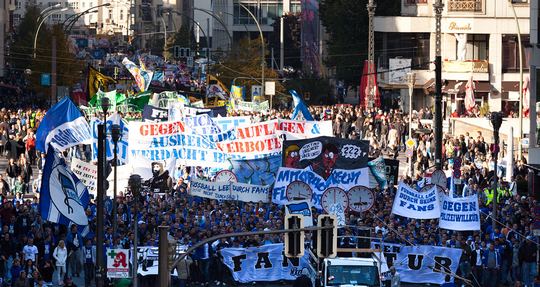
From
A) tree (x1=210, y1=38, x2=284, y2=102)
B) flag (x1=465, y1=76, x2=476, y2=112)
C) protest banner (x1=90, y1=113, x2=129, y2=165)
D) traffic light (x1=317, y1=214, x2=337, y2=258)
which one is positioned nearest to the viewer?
traffic light (x1=317, y1=214, x2=337, y2=258)

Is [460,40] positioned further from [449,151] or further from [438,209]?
[438,209]

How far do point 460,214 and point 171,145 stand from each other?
1066 cm

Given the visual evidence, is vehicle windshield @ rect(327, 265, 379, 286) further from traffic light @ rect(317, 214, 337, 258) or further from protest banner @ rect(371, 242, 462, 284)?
traffic light @ rect(317, 214, 337, 258)

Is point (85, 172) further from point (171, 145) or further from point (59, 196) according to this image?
point (59, 196)

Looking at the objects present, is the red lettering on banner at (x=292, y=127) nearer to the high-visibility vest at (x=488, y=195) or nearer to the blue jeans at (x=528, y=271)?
the high-visibility vest at (x=488, y=195)

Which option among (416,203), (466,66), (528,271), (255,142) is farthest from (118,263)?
(466,66)

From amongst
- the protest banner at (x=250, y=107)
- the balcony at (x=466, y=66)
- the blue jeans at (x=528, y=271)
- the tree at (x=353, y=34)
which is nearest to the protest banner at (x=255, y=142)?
the blue jeans at (x=528, y=271)

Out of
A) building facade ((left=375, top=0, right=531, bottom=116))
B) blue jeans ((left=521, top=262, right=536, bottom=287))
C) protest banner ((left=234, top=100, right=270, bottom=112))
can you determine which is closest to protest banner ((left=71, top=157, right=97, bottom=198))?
blue jeans ((left=521, top=262, right=536, bottom=287))

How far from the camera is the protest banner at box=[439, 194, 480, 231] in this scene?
3503cm

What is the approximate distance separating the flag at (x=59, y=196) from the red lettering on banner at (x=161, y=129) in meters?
8.88

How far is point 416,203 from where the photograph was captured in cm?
3619

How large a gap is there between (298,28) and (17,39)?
158ft

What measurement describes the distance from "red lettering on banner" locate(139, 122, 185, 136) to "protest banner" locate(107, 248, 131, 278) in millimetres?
12678

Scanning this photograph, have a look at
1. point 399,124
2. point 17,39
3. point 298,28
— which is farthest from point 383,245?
point 298,28
